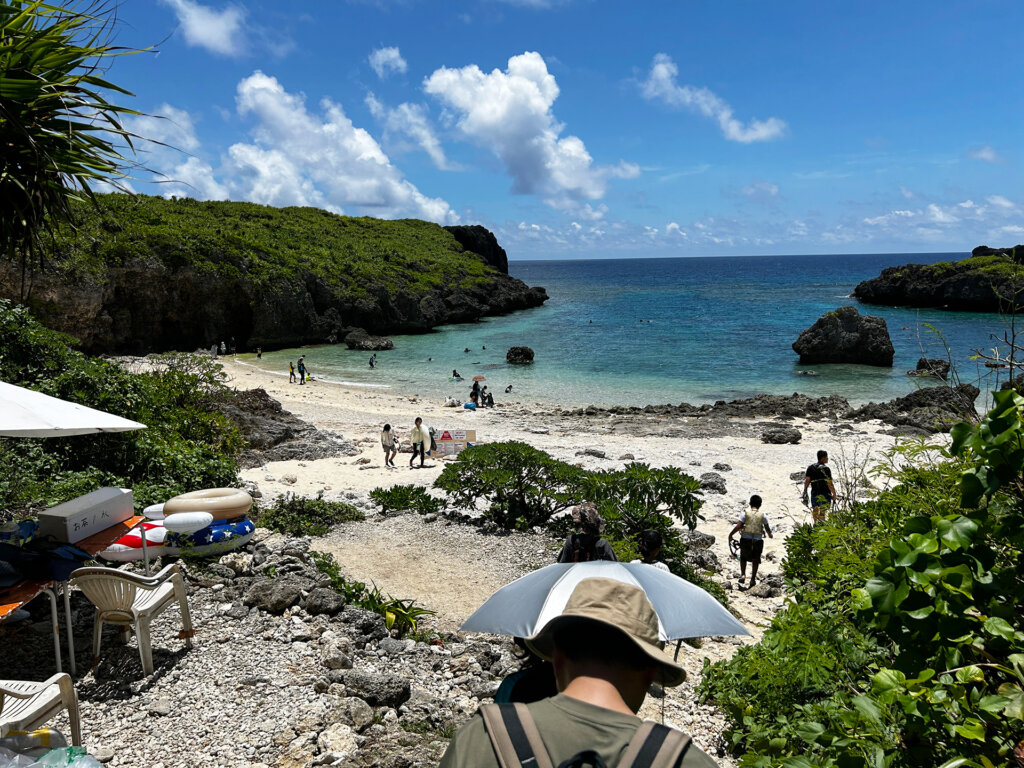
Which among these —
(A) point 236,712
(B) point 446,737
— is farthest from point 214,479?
(B) point 446,737

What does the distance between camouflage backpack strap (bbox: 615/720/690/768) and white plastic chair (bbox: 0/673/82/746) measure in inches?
147

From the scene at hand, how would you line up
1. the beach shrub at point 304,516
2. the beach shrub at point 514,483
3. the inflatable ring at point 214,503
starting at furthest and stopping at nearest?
1. the beach shrub at point 514,483
2. the beach shrub at point 304,516
3. the inflatable ring at point 214,503

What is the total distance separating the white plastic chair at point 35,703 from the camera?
351 centimetres

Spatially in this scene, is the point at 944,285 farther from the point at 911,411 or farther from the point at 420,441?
the point at 420,441

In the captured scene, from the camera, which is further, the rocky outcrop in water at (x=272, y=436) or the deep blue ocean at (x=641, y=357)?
the deep blue ocean at (x=641, y=357)

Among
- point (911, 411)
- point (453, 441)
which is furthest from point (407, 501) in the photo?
point (911, 411)

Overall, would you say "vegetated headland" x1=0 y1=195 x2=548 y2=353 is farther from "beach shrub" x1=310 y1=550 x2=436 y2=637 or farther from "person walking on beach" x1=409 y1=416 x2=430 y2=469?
"beach shrub" x1=310 y1=550 x2=436 y2=637

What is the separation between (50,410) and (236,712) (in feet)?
8.68

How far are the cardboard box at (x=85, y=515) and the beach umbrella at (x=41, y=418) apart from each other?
3.72ft

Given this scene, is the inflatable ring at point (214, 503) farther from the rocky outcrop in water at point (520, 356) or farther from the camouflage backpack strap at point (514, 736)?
the rocky outcrop in water at point (520, 356)

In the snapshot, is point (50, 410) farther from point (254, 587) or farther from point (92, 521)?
point (254, 587)

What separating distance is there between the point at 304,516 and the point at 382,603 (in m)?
3.49

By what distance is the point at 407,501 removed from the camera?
35.1 ft

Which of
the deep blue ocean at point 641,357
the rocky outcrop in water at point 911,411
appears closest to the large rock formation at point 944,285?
the deep blue ocean at point 641,357
